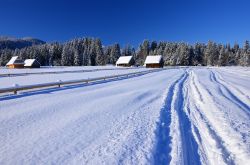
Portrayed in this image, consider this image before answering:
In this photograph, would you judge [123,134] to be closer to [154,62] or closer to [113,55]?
[154,62]

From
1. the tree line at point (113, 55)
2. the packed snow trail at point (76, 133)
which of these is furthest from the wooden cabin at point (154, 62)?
the packed snow trail at point (76, 133)

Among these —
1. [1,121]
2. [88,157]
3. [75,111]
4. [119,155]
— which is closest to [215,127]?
[119,155]

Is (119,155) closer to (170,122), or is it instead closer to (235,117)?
(170,122)

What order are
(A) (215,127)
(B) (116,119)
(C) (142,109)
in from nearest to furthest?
(A) (215,127), (B) (116,119), (C) (142,109)

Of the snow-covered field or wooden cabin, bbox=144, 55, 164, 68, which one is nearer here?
the snow-covered field

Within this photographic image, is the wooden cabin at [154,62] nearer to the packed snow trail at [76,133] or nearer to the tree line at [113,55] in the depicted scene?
the tree line at [113,55]

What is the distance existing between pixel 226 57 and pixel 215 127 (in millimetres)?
128739

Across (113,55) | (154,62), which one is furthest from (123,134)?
(113,55)

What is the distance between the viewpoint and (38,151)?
6520 millimetres

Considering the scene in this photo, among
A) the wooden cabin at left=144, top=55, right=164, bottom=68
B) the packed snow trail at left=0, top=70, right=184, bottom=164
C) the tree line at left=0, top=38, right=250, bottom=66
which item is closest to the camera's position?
the packed snow trail at left=0, top=70, right=184, bottom=164

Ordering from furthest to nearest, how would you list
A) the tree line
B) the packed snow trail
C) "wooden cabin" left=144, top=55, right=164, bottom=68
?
the tree line → "wooden cabin" left=144, top=55, right=164, bottom=68 → the packed snow trail

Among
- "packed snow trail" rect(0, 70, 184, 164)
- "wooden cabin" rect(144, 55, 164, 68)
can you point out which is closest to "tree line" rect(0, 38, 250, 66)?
"wooden cabin" rect(144, 55, 164, 68)

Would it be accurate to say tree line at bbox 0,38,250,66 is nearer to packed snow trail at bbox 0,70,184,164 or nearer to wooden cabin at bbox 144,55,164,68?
wooden cabin at bbox 144,55,164,68

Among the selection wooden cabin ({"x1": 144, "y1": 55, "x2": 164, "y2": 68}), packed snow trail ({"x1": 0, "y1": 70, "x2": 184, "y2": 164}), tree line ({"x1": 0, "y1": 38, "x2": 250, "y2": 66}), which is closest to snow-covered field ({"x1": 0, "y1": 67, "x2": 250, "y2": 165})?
packed snow trail ({"x1": 0, "y1": 70, "x2": 184, "y2": 164})
